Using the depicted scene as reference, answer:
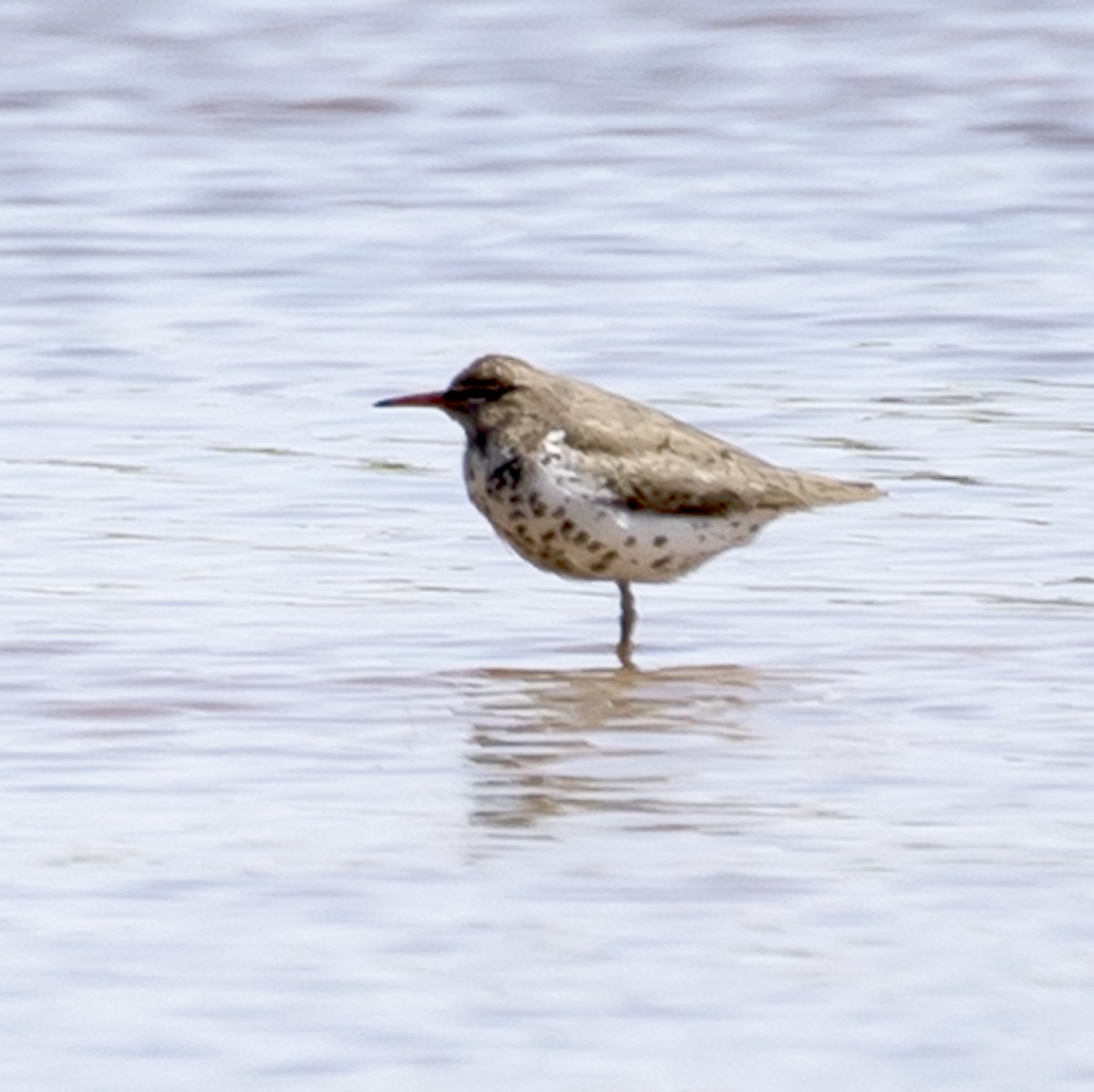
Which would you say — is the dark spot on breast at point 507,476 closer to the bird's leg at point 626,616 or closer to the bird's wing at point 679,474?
the bird's wing at point 679,474

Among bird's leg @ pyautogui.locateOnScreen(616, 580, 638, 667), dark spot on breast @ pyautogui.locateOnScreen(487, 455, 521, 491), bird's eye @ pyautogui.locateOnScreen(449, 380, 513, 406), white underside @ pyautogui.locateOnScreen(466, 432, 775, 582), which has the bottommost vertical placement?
bird's leg @ pyautogui.locateOnScreen(616, 580, 638, 667)

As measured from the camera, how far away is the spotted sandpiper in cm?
956

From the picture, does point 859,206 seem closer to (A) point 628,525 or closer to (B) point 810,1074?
(A) point 628,525

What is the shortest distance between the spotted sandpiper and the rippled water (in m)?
0.24

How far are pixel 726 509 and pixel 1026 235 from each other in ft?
19.6

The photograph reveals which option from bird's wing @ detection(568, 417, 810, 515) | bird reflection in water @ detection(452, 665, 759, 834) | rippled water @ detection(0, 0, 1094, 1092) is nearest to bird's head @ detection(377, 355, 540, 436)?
bird's wing @ detection(568, 417, 810, 515)

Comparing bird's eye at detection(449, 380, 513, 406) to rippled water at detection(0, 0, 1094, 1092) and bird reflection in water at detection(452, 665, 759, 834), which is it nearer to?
rippled water at detection(0, 0, 1094, 1092)

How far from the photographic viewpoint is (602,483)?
9602 millimetres

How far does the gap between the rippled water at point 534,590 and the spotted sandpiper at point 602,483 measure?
24cm

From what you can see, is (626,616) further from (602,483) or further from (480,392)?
(480,392)

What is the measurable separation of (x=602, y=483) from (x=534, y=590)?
2.65ft

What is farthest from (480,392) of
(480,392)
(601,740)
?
(601,740)

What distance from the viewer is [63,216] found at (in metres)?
16.2

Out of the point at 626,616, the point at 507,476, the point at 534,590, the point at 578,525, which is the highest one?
the point at 507,476
